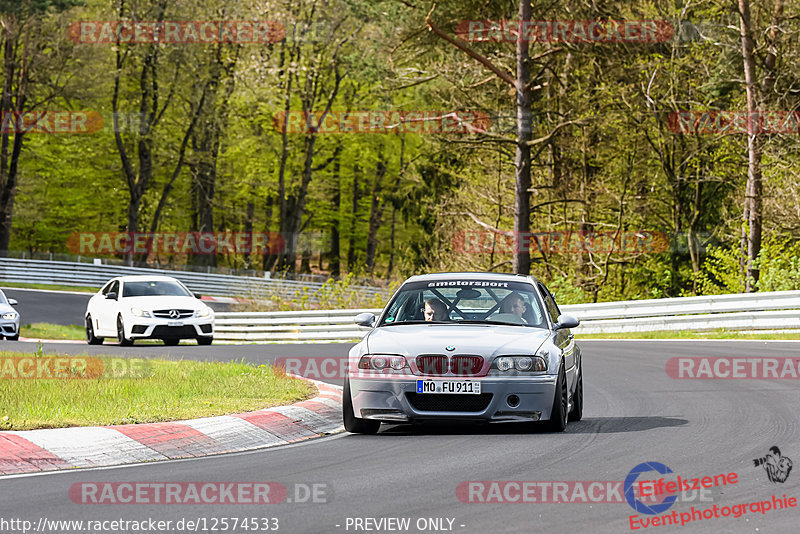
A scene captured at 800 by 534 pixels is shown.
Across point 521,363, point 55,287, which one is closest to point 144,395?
point 521,363

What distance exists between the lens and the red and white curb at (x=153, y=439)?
8.44m

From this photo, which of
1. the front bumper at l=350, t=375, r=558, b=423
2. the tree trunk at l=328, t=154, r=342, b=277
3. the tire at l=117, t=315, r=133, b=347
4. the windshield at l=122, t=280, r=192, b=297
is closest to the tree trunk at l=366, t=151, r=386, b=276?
the tree trunk at l=328, t=154, r=342, b=277

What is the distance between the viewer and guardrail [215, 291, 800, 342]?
23562mm

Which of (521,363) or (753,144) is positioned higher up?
(753,144)
